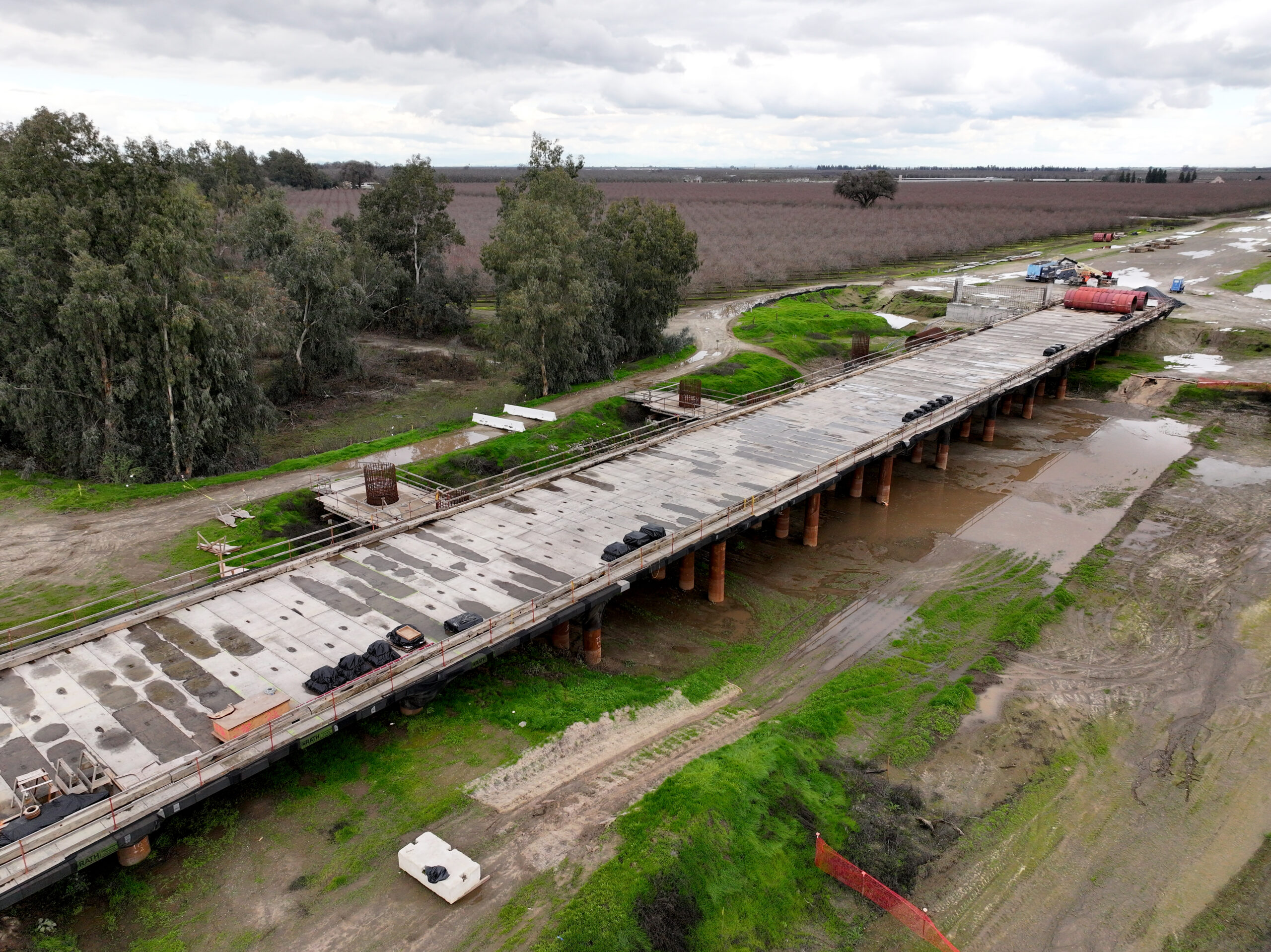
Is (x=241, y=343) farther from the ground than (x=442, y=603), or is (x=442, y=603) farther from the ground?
(x=241, y=343)

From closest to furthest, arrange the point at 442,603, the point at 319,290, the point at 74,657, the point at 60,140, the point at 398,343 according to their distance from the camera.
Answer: the point at 74,657 < the point at 442,603 < the point at 60,140 < the point at 319,290 < the point at 398,343

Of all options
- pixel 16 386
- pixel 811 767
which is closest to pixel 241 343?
pixel 16 386

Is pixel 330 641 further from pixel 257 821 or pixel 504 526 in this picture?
pixel 504 526

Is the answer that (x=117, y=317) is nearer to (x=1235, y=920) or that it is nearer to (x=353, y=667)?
(x=353, y=667)

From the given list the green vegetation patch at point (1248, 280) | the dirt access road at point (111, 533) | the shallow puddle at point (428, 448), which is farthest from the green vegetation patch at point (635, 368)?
the green vegetation patch at point (1248, 280)

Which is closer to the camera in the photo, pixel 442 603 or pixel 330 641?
pixel 330 641

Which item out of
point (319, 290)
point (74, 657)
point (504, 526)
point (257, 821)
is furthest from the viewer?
point (319, 290)

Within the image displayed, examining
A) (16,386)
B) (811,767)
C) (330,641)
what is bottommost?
(811,767)
